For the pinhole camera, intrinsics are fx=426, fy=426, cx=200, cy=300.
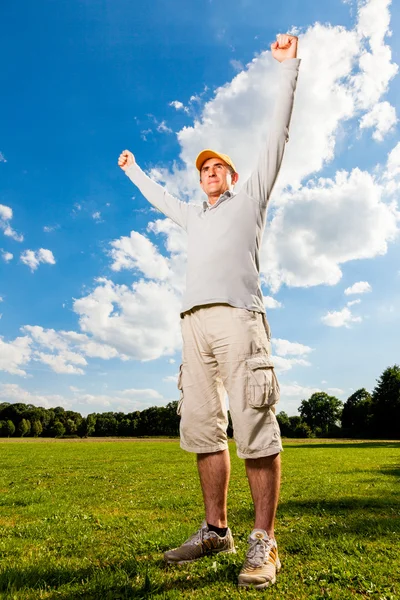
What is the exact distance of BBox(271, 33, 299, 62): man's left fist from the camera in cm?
380

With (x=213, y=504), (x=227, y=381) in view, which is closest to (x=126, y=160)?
(x=227, y=381)

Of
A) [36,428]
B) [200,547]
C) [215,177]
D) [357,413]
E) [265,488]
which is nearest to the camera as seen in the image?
[265,488]

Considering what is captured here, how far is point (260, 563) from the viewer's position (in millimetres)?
3127

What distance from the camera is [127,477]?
11844mm

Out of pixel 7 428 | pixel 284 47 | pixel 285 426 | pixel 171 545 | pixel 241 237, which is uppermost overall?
pixel 284 47

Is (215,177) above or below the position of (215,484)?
above

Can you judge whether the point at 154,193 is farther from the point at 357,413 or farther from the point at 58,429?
the point at 58,429

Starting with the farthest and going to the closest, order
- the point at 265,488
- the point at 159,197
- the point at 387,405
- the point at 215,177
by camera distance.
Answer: the point at 387,405 → the point at 159,197 → the point at 215,177 → the point at 265,488

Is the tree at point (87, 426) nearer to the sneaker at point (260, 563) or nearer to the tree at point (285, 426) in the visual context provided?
the tree at point (285, 426)

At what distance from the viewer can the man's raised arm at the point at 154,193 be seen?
451 cm

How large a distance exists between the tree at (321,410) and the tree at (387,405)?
3515cm

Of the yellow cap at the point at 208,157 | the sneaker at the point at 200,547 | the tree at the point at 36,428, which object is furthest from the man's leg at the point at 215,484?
the tree at the point at 36,428

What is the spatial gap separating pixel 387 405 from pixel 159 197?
8593 centimetres

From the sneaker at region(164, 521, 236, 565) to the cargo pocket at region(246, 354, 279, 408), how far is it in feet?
4.25
